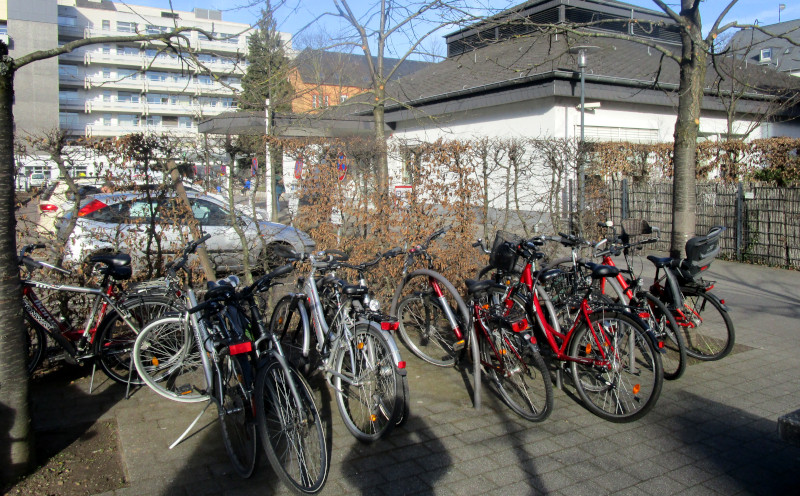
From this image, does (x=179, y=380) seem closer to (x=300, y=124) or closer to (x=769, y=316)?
(x=300, y=124)

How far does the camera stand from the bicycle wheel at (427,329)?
17.8 feet

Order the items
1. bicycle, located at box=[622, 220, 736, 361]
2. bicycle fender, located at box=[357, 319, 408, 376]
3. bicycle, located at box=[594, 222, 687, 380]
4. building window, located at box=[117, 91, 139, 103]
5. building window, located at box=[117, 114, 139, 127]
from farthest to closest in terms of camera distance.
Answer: building window, located at box=[117, 91, 139, 103] → building window, located at box=[117, 114, 139, 127] → bicycle, located at box=[622, 220, 736, 361] → bicycle, located at box=[594, 222, 687, 380] → bicycle fender, located at box=[357, 319, 408, 376]

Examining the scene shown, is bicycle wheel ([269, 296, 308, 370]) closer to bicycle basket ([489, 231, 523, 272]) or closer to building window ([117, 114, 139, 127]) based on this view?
bicycle basket ([489, 231, 523, 272])

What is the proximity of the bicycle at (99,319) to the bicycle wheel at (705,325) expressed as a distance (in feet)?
15.5

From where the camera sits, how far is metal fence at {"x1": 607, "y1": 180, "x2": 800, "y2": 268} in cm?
1147

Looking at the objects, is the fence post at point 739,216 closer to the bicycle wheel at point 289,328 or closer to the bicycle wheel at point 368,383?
the bicycle wheel at point 289,328

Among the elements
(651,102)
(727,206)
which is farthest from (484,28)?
(651,102)

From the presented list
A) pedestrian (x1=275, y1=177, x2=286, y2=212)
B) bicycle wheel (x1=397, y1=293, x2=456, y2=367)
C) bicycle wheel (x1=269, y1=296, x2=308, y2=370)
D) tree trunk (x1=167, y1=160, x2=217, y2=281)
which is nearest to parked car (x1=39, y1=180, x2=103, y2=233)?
tree trunk (x1=167, y1=160, x2=217, y2=281)

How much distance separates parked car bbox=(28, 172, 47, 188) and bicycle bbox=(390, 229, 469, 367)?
362 centimetres

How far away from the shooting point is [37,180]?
589 centimetres

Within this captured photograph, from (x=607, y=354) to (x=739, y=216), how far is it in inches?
380

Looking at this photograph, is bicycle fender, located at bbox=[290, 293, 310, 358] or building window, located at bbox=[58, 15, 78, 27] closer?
bicycle fender, located at bbox=[290, 293, 310, 358]

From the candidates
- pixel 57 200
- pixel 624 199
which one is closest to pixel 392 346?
pixel 57 200

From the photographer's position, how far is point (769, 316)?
7848mm
